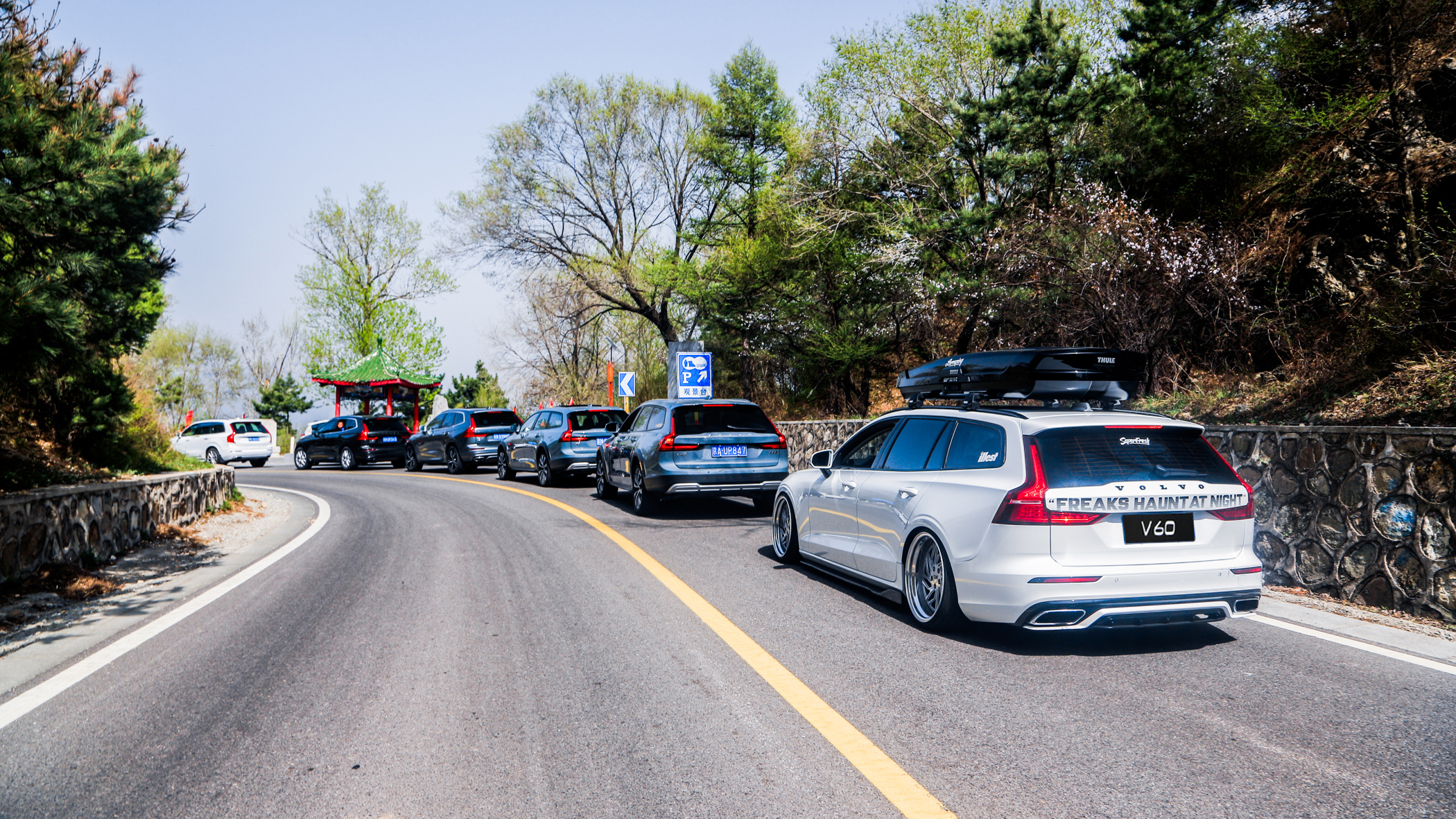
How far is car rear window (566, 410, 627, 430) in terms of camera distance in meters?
18.5

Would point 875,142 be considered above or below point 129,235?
above

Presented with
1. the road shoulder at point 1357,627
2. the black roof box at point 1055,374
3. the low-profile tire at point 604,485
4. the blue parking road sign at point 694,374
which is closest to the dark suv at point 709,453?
the low-profile tire at point 604,485

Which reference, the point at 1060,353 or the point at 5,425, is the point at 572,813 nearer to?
the point at 1060,353

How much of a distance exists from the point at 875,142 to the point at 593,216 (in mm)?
19705

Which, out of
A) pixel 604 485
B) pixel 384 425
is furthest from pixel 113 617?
pixel 384 425

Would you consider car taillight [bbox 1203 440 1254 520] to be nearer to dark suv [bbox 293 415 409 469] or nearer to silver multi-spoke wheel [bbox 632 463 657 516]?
silver multi-spoke wheel [bbox 632 463 657 516]

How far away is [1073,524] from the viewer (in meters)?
5.27

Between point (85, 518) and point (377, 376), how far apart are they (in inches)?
1305

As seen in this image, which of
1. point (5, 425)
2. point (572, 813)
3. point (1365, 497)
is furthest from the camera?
point (5, 425)

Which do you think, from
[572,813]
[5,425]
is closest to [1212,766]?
[572,813]

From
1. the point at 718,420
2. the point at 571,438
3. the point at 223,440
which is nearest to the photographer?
the point at 718,420

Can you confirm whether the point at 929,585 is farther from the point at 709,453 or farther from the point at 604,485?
the point at 604,485

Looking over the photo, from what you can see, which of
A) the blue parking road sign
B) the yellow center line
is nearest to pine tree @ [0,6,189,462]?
the yellow center line

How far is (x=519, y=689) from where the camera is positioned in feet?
15.6
